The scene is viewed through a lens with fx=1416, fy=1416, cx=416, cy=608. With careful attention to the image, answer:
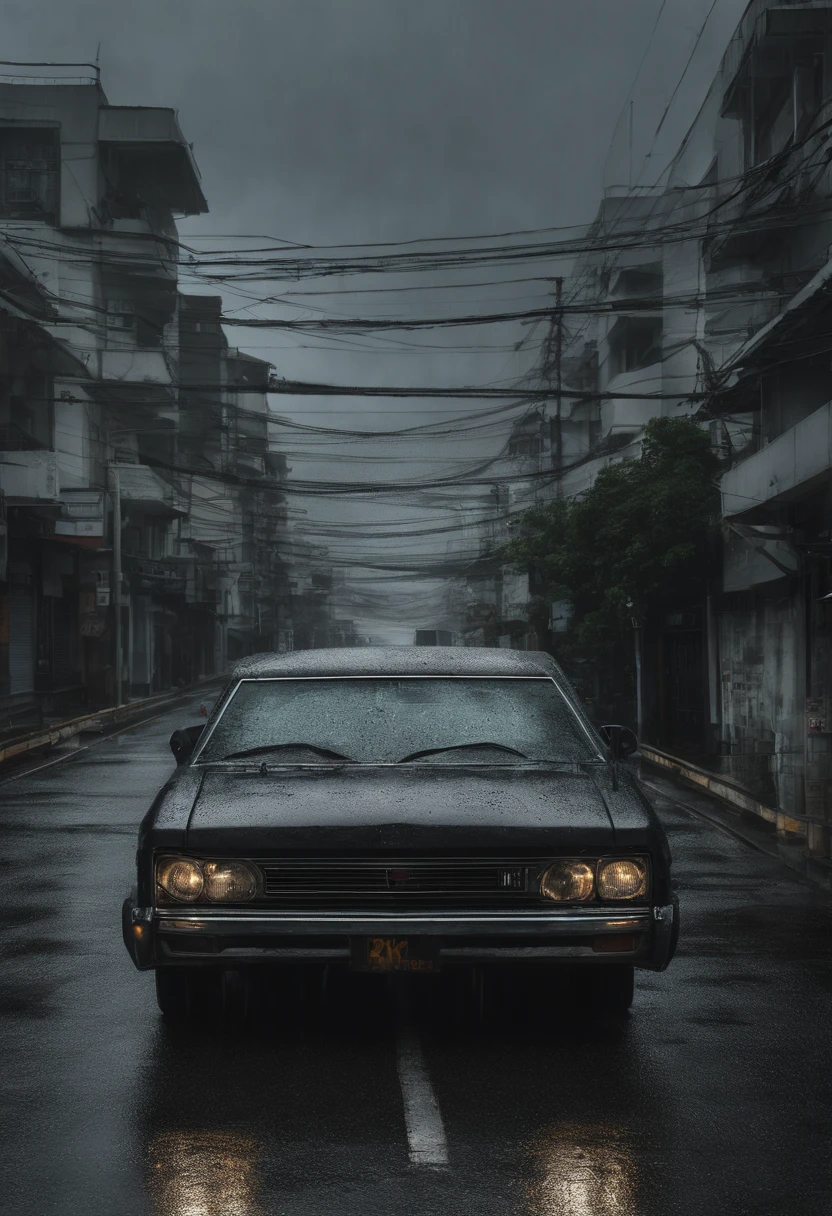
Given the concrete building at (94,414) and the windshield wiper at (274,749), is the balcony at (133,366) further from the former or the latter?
the windshield wiper at (274,749)

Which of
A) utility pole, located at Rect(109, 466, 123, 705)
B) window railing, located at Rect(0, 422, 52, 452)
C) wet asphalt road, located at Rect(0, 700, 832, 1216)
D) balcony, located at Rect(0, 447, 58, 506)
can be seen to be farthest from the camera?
utility pole, located at Rect(109, 466, 123, 705)

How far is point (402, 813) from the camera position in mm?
5641

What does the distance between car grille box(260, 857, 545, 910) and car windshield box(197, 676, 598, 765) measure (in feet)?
Result: 2.99

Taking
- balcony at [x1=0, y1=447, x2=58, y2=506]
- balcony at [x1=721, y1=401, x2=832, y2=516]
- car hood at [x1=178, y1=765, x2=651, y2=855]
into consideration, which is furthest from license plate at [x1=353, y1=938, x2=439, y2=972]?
balcony at [x1=0, y1=447, x2=58, y2=506]

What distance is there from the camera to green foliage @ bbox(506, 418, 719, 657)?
28844mm

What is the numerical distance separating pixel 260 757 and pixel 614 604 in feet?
83.1

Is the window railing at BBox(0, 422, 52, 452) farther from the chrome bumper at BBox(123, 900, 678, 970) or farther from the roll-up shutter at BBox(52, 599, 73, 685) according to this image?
the chrome bumper at BBox(123, 900, 678, 970)

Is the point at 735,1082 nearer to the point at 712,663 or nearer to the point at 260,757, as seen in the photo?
the point at 260,757

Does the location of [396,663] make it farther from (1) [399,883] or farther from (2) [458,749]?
(1) [399,883]

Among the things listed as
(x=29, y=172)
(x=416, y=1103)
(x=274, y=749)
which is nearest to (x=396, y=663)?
(x=274, y=749)

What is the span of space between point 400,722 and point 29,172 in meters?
54.2

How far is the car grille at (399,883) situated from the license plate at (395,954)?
0.47 ft

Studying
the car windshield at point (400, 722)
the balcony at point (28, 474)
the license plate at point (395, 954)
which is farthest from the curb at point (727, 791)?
the balcony at point (28, 474)

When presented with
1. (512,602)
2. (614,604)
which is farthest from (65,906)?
(512,602)
